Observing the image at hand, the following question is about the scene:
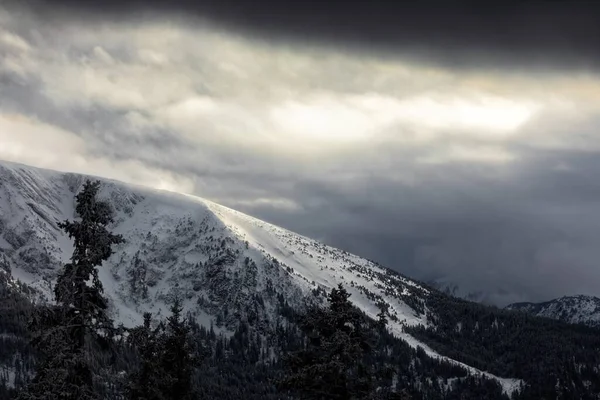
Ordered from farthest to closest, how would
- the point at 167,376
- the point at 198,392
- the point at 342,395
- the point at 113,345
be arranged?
1. the point at 198,392
2. the point at 167,376
3. the point at 342,395
4. the point at 113,345

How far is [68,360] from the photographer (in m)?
23.8

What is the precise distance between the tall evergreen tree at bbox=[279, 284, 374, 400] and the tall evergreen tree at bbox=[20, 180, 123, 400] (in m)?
8.39

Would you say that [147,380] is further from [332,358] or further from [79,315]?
[332,358]

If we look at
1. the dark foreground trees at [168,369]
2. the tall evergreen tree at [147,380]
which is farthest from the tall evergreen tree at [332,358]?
the tall evergreen tree at [147,380]

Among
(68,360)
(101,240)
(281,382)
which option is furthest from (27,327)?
(281,382)

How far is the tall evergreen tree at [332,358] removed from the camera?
26.8m

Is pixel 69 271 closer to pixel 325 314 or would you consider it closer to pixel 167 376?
pixel 325 314

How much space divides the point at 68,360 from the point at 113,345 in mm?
2034

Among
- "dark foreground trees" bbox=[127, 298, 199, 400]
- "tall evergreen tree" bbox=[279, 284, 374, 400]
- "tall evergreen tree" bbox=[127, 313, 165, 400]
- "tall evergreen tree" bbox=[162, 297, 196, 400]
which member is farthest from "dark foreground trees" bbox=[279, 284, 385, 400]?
"tall evergreen tree" bbox=[162, 297, 196, 400]

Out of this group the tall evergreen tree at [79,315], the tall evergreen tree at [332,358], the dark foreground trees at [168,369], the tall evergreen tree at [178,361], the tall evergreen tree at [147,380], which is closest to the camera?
the tall evergreen tree at [79,315]

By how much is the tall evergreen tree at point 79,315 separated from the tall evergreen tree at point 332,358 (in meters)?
8.39

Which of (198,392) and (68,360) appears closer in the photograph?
(68,360)

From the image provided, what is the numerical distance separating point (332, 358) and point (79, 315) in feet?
35.8

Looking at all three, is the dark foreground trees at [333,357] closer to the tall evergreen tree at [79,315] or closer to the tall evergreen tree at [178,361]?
the tall evergreen tree at [79,315]
